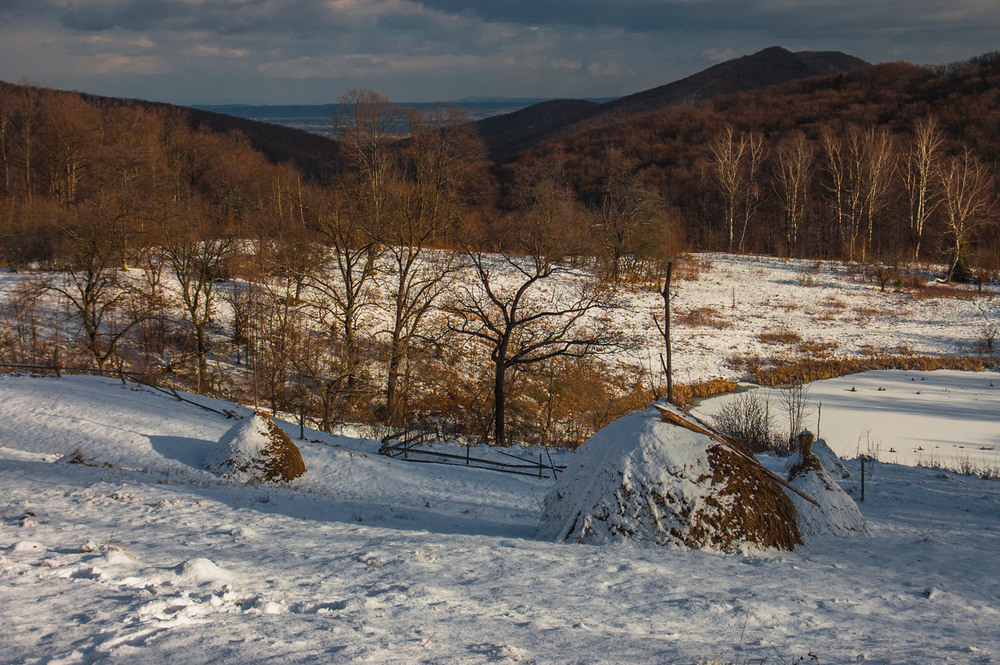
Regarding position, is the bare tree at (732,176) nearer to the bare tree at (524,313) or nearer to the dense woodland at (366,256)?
the dense woodland at (366,256)

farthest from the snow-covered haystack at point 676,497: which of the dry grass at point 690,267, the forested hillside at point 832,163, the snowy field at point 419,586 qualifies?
the forested hillside at point 832,163

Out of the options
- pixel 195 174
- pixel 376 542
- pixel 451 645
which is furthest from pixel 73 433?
pixel 195 174

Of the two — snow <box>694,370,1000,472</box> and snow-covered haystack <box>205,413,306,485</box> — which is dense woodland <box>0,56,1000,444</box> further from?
snow-covered haystack <box>205,413,306,485</box>

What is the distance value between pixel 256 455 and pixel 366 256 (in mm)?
26048

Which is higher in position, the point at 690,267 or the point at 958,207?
the point at 958,207

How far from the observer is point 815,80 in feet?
350

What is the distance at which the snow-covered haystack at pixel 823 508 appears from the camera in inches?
284

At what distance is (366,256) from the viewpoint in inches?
1405

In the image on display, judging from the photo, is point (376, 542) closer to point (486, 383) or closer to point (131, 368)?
point (486, 383)

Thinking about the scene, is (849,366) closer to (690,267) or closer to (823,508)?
(690,267)

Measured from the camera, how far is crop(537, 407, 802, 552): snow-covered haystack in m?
6.38

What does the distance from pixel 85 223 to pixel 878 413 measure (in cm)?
3134

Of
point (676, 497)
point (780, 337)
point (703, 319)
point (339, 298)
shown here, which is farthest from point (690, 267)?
point (676, 497)

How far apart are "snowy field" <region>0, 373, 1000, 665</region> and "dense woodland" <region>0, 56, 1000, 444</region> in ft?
28.5
